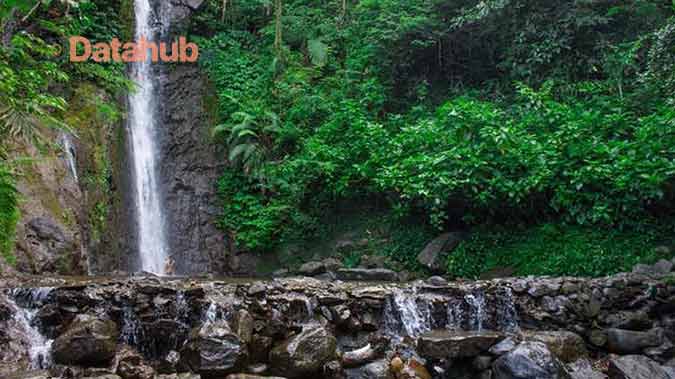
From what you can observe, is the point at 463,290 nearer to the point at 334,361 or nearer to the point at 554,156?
the point at 334,361

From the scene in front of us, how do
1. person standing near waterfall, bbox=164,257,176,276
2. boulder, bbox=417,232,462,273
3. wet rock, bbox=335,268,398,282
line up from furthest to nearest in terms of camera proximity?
person standing near waterfall, bbox=164,257,176,276
boulder, bbox=417,232,462,273
wet rock, bbox=335,268,398,282

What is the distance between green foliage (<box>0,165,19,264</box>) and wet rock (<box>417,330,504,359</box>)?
5.81 m

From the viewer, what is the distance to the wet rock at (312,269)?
1041 centimetres

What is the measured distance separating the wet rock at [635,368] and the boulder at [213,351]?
429 centimetres

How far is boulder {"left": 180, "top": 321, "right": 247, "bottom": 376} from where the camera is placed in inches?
198

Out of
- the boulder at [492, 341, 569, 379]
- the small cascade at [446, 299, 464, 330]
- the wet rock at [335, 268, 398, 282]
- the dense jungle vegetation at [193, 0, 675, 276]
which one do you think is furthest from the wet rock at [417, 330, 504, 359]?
the wet rock at [335, 268, 398, 282]

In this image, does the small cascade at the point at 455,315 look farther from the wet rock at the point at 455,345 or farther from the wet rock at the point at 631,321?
the wet rock at the point at 631,321

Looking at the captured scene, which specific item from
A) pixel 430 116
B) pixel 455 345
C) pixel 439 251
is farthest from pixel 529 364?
pixel 430 116

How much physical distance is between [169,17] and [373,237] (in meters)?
Result: 10.4

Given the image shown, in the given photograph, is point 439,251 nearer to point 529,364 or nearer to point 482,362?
point 482,362

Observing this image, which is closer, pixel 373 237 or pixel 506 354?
pixel 506 354

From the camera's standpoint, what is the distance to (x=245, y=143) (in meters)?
13.1

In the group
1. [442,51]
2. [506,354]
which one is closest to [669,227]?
[506,354]

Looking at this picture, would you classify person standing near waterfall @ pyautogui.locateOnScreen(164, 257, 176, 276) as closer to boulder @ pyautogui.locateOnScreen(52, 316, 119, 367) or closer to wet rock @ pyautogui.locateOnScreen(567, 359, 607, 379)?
boulder @ pyautogui.locateOnScreen(52, 316, 119, 367)
